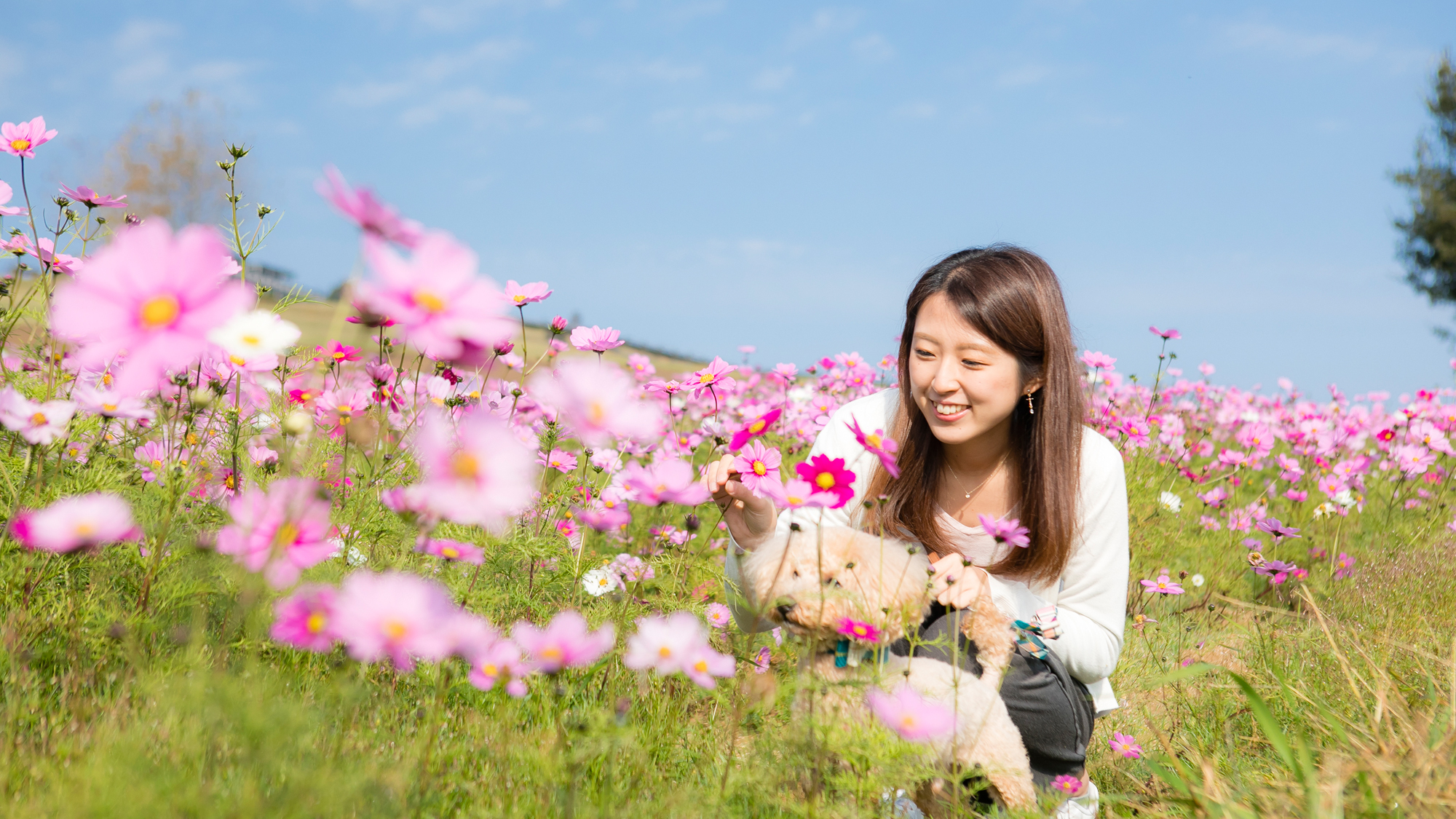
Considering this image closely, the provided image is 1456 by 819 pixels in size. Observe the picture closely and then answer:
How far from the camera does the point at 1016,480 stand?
226cm

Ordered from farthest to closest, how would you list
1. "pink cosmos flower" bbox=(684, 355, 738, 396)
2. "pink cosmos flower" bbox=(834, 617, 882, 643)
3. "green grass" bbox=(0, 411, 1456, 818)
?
1. "pink cosmos flower" bbox=(684, 355, 738, 396)
2. "pink cosmos flower" bbox=(834, 617, 882, 643)
3. "green grass" bbox=(0, 411, 1456, 818)

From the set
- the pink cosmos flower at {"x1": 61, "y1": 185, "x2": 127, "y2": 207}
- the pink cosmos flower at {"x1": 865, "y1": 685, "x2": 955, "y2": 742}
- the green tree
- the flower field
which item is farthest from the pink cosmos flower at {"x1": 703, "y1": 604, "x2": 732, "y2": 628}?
the green tree

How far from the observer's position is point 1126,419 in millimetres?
4113

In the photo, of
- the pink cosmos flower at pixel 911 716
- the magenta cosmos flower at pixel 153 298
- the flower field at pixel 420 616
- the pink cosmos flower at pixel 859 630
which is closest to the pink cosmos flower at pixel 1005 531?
the flower field at pixel 420 616

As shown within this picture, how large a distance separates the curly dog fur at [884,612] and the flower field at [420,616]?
0.20ft

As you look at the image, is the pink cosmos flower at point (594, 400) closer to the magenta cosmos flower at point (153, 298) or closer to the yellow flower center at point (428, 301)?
the yellow flower center at point (428, 301)

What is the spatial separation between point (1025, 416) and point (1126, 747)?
2.78ft

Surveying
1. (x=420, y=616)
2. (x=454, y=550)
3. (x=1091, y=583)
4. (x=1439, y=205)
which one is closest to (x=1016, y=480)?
(x=1091, y=583)

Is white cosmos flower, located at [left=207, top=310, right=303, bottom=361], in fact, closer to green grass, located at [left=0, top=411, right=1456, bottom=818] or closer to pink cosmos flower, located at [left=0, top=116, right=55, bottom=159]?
green grass, located at [left=0, top=411, right=1456, bottom=818]

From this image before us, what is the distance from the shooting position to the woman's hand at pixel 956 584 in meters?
1.63

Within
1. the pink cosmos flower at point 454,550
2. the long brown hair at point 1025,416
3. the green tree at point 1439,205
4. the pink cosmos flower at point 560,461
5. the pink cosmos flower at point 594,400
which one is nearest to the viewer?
the pink cosmos flower at point 594,400

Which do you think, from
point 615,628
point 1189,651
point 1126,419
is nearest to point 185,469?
point 615,628

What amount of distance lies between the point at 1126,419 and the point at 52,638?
4.02 meters

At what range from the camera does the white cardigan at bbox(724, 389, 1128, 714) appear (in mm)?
2066
